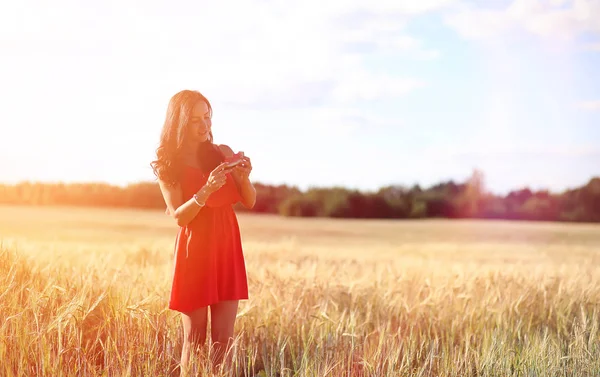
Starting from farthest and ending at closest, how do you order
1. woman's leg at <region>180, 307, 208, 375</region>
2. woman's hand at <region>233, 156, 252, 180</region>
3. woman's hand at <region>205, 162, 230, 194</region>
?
woman's leg at <region>180, 307, 208, 375</region>
woman's hand at <region>233, 156, 252, 180</region>
woman's hand at <region>205, 162, 230, 194</region>

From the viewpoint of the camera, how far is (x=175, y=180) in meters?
3.90

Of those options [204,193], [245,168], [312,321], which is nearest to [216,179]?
[204,193]

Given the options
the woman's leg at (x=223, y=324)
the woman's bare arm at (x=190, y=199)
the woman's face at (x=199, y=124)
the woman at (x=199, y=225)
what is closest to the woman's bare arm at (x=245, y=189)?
the woman at (x=199, y=225)

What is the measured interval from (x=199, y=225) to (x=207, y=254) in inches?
7.0

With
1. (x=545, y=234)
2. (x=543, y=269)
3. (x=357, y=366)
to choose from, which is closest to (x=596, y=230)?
(x=545, y=234)

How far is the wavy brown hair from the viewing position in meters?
3.87

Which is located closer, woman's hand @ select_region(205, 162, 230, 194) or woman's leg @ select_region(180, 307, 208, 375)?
woman's hand @ select_region(205, 162, 230, 194)

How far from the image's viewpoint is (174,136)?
12.9 ft

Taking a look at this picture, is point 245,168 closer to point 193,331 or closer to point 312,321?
point 193,331

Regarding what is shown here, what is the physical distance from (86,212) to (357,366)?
31.4 m

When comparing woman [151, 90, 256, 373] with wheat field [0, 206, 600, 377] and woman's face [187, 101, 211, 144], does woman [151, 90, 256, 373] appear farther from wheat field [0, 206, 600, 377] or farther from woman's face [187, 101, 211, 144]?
wheat field [0, 206, 600, 377]

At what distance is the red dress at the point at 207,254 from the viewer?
385 cm

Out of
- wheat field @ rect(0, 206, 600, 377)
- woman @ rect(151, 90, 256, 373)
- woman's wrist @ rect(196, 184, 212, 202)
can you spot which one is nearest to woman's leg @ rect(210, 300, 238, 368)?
woman @ rect(151, 90, 256, 373)

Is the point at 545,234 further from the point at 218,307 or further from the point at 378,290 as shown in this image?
the point at 218,307
